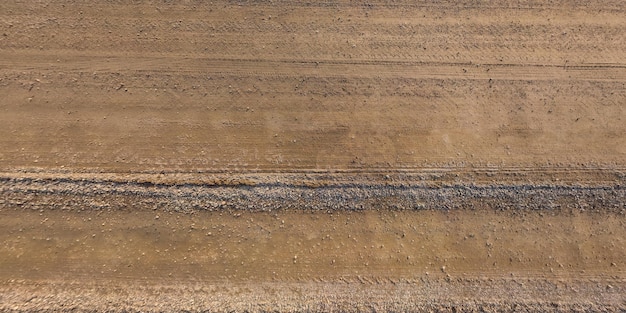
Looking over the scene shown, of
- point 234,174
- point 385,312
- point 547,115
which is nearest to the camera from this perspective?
point 385,312

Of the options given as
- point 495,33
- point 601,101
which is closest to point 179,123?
point 495,33

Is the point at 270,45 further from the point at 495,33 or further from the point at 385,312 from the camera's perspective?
the point at 385,312

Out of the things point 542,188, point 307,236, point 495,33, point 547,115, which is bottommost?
point 307,236

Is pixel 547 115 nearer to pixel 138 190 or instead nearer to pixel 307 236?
pixel 307 236

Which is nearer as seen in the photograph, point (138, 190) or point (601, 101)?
point (138, 190)

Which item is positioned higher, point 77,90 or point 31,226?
point 77,90

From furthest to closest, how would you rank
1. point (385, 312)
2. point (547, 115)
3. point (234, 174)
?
point (547, 115)
point (234, 174)
point (385, 312)
